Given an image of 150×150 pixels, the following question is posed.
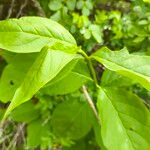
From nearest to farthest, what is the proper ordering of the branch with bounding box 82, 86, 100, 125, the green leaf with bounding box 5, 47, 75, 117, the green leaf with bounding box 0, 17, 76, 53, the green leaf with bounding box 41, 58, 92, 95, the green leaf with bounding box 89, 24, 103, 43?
1. the green leaf with bounding box 5, 47, 75, 117
2. the green leaf with bounding box 0, 17, 76, 53
3. the green leaf with bounding box 41, 58, 92, 95
4. the branch with bounding box 82, 86, 100, 125
5. the green leaf with bounding box 89, 24, 103, 43

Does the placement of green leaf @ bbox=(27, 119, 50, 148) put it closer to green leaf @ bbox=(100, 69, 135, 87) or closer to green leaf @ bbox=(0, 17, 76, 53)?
green leaf @ bbox=(100, 69, 135, 87)

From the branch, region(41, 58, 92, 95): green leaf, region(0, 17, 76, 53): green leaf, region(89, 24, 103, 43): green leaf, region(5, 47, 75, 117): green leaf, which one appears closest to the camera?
region(5, 47, 75, 117): green leaf

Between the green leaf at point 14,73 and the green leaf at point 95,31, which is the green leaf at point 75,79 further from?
the green leaf at point 95,31

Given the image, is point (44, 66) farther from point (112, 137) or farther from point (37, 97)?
point (37, 97)

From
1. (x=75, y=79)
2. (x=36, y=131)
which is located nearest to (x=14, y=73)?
(x=75, y=79)

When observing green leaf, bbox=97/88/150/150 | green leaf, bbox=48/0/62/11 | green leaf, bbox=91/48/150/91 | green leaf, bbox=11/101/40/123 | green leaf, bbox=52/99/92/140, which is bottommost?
green leaf, bbox=11/101/40/123

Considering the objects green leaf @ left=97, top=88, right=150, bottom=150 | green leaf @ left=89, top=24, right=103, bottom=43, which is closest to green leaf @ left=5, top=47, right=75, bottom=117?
green leaf @ left=97, top=88, right=150, bottom=150

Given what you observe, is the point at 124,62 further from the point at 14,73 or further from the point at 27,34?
the point at 14,73

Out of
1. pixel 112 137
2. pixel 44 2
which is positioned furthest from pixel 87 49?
pixel 112 137
